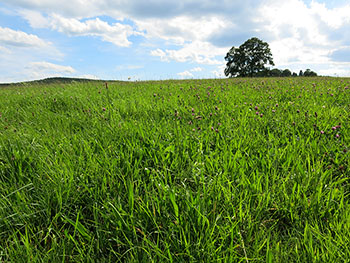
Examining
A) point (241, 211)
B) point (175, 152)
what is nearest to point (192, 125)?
point (175, 152)

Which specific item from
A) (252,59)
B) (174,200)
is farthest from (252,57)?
(174,200)

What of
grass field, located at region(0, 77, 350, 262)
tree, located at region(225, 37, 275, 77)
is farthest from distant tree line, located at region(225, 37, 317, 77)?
grass field, located at region(0, 77, 350, 262)

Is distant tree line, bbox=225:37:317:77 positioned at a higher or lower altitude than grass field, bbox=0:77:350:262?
higher

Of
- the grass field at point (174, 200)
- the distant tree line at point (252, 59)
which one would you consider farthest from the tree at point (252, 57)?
the grass field at point (174, 200)

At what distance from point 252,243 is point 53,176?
1.82 meters

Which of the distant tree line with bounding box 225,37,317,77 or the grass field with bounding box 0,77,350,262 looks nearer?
the grass field with bounding box 0,77,350,262

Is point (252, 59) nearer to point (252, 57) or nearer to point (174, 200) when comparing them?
point (252, 57)

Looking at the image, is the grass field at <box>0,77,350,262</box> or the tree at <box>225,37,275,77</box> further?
the tree at <box>225,37,275,77</box>

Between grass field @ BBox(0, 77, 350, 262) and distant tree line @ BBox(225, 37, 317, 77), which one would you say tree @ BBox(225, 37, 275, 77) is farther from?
grass field @ BBox(0, 77, 350, 262)

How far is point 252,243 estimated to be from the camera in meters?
1.45

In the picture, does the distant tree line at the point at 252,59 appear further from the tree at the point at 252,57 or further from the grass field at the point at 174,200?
the grass field at the point at 174,200

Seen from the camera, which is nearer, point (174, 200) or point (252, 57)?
point (174, 200)

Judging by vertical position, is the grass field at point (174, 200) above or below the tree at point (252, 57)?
below

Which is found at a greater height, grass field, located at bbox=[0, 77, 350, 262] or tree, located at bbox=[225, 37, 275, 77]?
tree, located at bbox=[225, 37, 275, 77]
